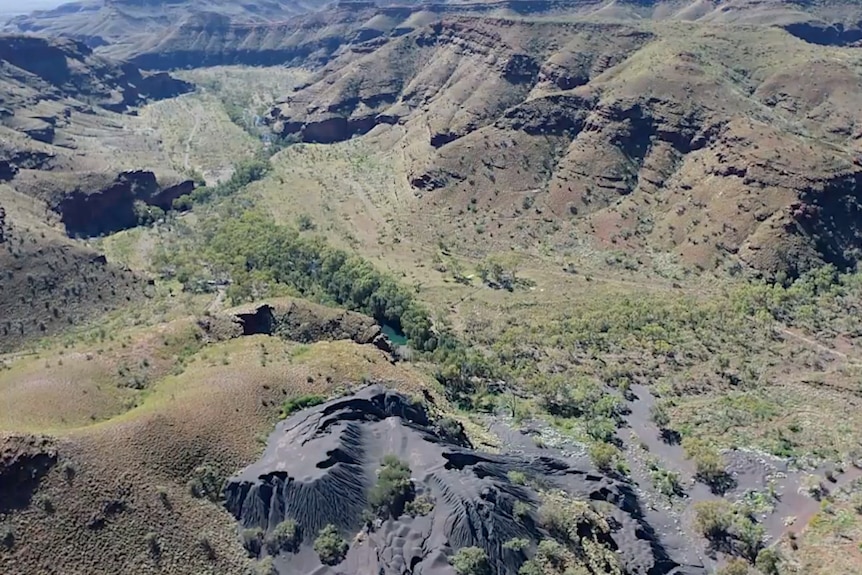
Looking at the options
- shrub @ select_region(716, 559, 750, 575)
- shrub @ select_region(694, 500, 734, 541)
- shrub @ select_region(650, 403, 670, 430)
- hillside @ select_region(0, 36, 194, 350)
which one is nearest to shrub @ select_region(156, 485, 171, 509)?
shrub @ select_region(716, 559, 750, 575)

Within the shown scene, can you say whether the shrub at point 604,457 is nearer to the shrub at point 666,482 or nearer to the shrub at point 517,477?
the shrub at point 666,482

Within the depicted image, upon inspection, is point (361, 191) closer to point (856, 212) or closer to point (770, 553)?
point (856, 212)

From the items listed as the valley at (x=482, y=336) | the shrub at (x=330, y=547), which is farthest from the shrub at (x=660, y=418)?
the shrub at (x=330, y=547)

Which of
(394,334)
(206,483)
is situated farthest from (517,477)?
(394,334)

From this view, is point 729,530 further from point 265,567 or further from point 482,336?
point 482,336

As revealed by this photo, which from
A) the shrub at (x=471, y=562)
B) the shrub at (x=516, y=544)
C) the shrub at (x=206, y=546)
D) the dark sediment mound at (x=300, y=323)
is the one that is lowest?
the dark sediment mound at (x=300, y=323)

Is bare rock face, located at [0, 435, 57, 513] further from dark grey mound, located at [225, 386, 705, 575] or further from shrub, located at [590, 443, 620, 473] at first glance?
shrub, located at [590, 443, 620, 473]

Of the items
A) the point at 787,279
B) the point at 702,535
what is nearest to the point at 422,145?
the point at 787,279
